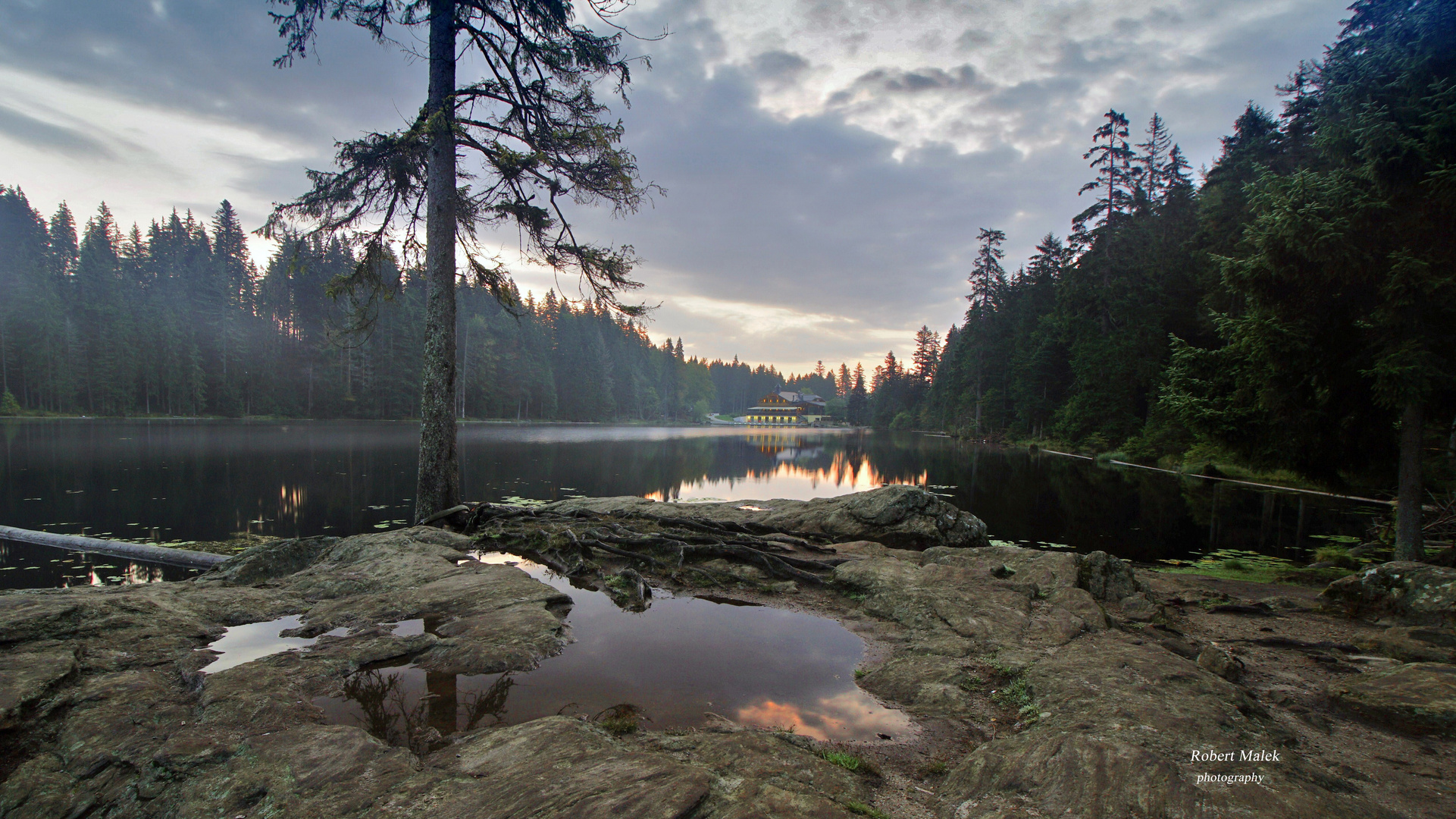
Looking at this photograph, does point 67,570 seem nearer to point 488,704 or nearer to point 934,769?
point 488,704

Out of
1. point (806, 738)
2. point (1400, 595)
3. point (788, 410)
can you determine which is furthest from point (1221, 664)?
point (788, 410)

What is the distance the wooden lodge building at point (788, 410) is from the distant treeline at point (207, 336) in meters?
63.6

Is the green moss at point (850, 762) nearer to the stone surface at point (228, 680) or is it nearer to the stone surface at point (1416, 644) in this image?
the stone surface at point (228, 680)

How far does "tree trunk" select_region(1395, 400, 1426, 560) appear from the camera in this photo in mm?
8531

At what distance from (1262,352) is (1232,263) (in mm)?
1550

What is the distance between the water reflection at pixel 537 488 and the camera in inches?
500

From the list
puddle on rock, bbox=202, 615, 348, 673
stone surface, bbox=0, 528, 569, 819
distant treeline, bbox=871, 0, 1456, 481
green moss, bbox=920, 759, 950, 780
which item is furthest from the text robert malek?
distant treeline, bbox=871, 0, 1456, 481


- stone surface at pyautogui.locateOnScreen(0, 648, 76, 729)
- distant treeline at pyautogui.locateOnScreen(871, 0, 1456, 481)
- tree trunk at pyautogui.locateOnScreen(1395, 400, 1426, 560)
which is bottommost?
stone surface at pyautogui.locateOnScreen(0, 648, 76, 729)

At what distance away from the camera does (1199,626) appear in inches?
253

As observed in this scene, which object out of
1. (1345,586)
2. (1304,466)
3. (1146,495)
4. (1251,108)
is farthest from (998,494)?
(1251,108)

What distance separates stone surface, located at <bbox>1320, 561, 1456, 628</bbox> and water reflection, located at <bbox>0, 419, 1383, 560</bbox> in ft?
14.7

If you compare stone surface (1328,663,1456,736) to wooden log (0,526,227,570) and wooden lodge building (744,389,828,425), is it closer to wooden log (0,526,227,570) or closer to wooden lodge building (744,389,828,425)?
wooden log (0,526,227,570)

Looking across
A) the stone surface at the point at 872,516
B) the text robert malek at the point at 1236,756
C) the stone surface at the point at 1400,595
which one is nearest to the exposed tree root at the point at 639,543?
the stone surface at the point at 872,516

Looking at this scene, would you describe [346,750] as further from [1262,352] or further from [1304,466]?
[1304,466]
